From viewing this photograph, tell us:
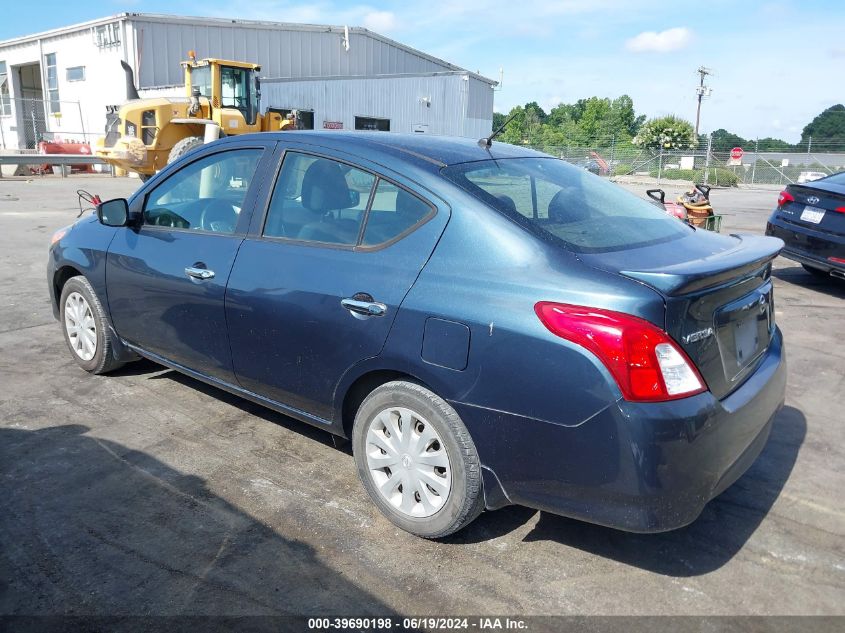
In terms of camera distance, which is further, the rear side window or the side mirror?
the side mirror

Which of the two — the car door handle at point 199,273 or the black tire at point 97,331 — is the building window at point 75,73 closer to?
the black tire at point 97,331

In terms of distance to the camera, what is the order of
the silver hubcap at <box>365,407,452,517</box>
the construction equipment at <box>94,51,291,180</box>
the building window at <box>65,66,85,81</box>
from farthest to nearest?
→ the building window at <box>65,66,85,81</box> < the construction equipment at <box>94,51,291,180</box> < the silver hubcap at <box>365,407,452,517</box>

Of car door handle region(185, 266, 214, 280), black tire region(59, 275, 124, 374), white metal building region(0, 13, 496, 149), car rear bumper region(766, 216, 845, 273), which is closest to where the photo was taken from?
car door handle region(185, 266, 214, 280)

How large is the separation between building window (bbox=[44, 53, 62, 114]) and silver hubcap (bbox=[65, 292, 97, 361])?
35518 mm

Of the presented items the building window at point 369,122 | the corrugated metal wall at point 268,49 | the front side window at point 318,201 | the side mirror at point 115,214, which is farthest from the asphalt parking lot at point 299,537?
the building window at point 369,122

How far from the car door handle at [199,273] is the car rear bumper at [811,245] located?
6.23 metres

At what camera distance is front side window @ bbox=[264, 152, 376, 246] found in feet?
10.7

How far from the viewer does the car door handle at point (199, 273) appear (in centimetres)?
368

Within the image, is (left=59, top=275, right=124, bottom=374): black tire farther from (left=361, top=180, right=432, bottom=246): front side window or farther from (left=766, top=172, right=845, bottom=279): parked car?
(left=766, top=172, right=845, bottom=279): parked car

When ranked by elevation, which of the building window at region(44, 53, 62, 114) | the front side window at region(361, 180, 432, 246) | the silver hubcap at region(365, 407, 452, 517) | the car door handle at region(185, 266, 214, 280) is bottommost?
the silver hubcap at region(365, 407, 452, 517)

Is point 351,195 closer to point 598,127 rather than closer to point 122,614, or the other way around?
point 122,614

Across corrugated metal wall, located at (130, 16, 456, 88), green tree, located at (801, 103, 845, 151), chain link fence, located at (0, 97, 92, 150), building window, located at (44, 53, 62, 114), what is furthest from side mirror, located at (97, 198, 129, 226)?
green tree, located at (801, 103, 845, 151)

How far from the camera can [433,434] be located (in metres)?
2.88

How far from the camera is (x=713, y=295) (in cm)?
263
